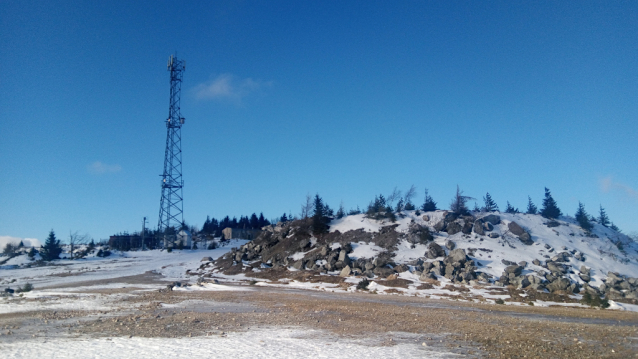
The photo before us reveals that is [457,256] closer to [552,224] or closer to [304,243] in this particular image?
[304,243]

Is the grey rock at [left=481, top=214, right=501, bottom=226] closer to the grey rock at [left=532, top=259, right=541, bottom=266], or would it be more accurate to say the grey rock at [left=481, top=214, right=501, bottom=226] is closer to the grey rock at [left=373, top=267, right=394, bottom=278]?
the grey rock at [left=532, top=259, right=541, bottom=266]

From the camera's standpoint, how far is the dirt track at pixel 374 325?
11509mm

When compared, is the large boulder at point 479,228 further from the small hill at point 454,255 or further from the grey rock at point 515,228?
the grey rock at point 515,228

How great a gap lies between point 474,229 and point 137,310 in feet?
120

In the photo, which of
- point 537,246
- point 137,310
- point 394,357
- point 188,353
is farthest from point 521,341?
point 537,246

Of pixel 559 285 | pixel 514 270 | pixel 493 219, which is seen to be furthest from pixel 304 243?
pixel 559 285

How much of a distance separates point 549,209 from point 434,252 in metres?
24.2

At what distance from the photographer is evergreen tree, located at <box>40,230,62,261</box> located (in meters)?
58.4

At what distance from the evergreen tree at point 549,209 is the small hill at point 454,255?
1.54 metres

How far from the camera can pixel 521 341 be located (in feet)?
39.3

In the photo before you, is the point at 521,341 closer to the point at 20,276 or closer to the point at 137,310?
the point at 137,310

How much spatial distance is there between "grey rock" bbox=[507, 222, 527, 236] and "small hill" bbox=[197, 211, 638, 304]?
0.12 metres

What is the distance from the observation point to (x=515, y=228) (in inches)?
1719

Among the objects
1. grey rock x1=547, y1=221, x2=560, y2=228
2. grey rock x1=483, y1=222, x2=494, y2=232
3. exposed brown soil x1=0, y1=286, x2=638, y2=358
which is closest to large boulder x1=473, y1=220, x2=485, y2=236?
grey rock x1=483, y1=222, x2=494, y2=232
